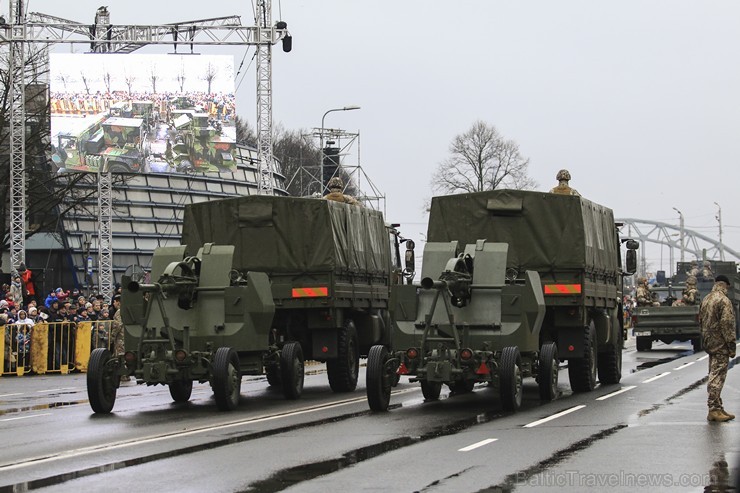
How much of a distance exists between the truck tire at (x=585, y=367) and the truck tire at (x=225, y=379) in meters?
5.65

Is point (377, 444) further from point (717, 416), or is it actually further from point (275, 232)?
point (275, 232)

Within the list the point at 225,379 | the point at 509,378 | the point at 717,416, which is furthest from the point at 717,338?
the point at 225,379

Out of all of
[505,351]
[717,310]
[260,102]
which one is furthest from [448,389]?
[260,102]

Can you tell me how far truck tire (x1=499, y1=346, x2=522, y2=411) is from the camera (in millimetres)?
17750

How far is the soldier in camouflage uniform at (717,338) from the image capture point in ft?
52.9

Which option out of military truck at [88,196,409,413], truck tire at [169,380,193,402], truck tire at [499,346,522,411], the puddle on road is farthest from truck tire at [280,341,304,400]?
the puddle on road

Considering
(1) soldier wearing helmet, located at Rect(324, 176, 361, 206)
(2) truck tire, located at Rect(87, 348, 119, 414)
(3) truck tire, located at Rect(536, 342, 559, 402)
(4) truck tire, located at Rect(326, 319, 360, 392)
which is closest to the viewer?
(2) truck tire, located at Rect(87, 348, 119, 414)

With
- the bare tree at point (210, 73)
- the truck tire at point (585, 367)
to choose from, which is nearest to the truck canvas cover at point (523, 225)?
the truck tire at point (585, 367)

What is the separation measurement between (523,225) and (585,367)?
251cm

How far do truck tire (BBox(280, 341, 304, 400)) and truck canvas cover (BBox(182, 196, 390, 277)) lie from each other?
1.64m

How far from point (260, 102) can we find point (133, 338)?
30617 millimetres

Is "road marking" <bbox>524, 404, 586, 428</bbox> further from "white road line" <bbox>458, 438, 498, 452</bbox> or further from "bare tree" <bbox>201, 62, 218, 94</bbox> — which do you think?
"bare tree" <bbox>201, 62, 218, 94</bbox>

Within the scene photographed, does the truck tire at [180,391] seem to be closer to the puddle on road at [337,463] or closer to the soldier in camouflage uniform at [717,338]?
the puddle on road at [337,463]

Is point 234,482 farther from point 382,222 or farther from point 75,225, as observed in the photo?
point 75,225
